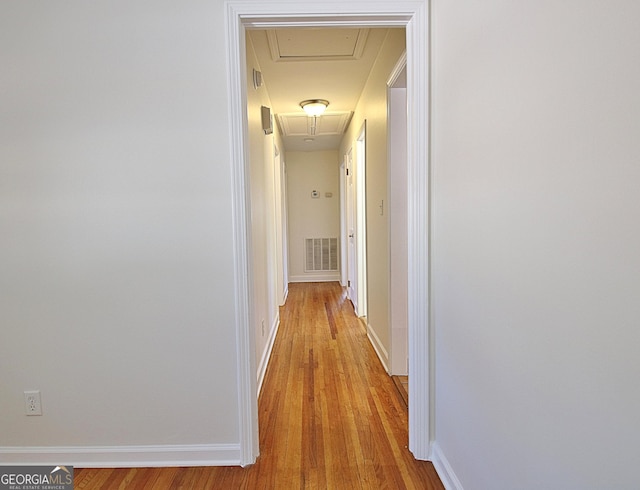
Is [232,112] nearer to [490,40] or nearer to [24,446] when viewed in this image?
[490,40]

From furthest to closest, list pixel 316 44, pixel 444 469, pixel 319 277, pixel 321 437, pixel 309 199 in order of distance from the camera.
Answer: pixel 319 277 < pixel 309 199 < pixel 316 44 < pixel 321 437 < pixel 444 469

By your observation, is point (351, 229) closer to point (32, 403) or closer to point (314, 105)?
point (314, 105)

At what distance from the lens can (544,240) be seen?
0.90m

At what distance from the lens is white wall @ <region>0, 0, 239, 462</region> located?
1.60 m

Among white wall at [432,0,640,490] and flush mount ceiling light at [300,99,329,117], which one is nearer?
white wall at [432,0,640,490]

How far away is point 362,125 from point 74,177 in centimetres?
274

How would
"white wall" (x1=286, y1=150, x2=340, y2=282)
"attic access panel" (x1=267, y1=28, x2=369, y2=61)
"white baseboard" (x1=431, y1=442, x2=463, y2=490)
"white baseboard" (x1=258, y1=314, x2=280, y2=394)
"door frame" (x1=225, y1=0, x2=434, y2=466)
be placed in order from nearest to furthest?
"white baseboard" (x1=431, y1=442, x2=463, y2=490) < "door frame" (x1=225, y1=0, x2=434, y2=466) < "attic access panel" (x1=267, y1=28, x2=369, y2=61) < "white baseboard" (x1=258, y1=314, x2=280, y2=394) < "white wall" (x1=286, y1=150, x2=340, y2=282)

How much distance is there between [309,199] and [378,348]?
3.97 m

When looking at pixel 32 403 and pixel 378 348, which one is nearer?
pixel 32 403

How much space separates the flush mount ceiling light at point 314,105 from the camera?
3.79 m

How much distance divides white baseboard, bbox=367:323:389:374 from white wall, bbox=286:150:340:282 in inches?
128

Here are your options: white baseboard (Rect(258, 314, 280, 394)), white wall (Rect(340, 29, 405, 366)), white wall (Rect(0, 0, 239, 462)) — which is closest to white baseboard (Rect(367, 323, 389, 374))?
white wall (Rect(340, 29, 405, 366))

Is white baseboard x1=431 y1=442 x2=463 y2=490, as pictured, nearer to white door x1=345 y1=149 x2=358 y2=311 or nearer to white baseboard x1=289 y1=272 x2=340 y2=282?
white door x1=345 y1=149 x2=358 y2=311

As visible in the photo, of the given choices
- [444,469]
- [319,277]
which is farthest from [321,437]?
[319,277]
